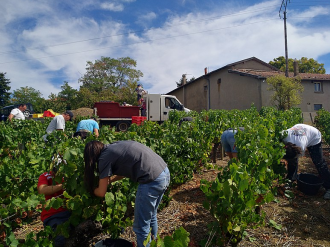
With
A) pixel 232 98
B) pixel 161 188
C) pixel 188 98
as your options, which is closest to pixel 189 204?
pixel 161 188

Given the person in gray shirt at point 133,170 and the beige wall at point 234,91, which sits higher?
the beige wall at point 234,91

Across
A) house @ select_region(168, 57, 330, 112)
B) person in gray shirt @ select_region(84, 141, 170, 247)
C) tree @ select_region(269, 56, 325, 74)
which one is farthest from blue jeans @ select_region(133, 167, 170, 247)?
tree @ select_region(269, 56, 325, 74)

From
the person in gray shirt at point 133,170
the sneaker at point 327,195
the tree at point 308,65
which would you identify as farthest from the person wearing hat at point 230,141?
the tree at point 308,65

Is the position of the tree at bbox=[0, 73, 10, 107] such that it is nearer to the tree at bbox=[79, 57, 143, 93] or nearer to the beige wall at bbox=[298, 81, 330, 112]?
the tree at bbox=[79, 57, 143, 93]

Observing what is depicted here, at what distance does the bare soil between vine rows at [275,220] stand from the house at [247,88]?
19.5 m

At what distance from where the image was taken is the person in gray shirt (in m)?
2.31

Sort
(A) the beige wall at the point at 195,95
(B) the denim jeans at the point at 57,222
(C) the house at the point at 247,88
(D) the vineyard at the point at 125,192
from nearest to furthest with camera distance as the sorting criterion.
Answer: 1. (D) the vineyard at the point at 125,192
2. (B) the denim jeans at the point at 57,222
3. (C) the house at the point at 247,88
4. (A) the beige wall at the point at 195,95

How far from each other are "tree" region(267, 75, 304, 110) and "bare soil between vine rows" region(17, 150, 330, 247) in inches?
702

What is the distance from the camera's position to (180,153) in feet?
17.4

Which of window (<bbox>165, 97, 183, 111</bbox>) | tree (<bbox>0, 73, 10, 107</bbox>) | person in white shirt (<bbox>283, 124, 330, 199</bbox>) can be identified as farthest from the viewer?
tree (<bbox>0, 73, 10, 107</bbox>)

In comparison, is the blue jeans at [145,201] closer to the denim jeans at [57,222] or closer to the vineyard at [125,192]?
the vineyard at [125,192]

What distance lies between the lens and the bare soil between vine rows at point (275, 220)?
3.21 m

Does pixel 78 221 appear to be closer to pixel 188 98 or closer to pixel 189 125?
pixel 189 125

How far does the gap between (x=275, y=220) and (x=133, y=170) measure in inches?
97.9
